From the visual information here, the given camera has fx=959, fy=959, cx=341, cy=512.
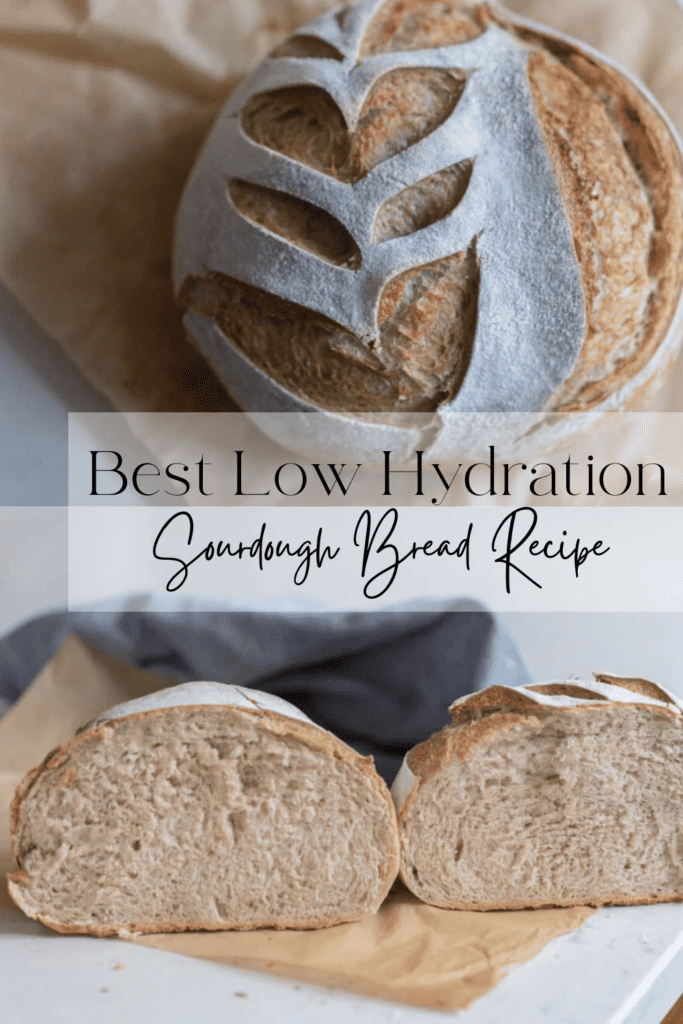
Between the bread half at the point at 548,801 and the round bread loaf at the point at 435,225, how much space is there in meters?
0.39

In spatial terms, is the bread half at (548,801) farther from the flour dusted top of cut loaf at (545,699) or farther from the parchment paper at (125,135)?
the parchment paper at (125,135)

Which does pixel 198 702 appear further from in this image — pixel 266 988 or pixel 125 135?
Answer: pixel 125 135

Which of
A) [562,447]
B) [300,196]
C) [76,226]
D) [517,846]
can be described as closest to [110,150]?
[76,226]

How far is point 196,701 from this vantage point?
0.76 meters

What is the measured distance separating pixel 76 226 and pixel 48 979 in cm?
85

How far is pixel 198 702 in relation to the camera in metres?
0.76

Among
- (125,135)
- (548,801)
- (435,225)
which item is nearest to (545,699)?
(548,801)

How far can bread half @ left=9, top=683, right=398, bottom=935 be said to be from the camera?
756mm

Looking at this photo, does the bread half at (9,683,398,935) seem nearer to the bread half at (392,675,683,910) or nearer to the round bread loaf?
the bread half at (392,675,683,910)

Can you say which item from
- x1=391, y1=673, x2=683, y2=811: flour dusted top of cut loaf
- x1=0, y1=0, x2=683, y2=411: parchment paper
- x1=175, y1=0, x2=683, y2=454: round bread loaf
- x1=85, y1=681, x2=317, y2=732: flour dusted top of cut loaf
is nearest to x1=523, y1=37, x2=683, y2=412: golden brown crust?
x1=175, y1=0, x2=683, y2=454: round bread loaf

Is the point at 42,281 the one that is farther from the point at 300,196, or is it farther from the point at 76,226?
the point at 300,196

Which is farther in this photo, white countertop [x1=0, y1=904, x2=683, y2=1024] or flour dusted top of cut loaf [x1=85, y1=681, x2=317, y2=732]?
flour dusted top of cut loaf [x1=85, y1=681, x2=317, y2=732]

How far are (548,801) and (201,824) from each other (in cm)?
29

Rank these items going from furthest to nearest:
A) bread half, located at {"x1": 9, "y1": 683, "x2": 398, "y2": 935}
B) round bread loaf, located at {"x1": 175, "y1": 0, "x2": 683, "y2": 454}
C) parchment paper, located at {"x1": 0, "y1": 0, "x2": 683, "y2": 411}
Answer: parchment paper, located at {"x1": 0, "y1": 0, "x2": 683, "y2": 411} < round bread loaf, located at {"x1": 175, "y1": 0, "x2": 683, "y2": 454} < bread half, located at {"x1": 9, "y1": 683, "x2": 398, "y2": 935}
